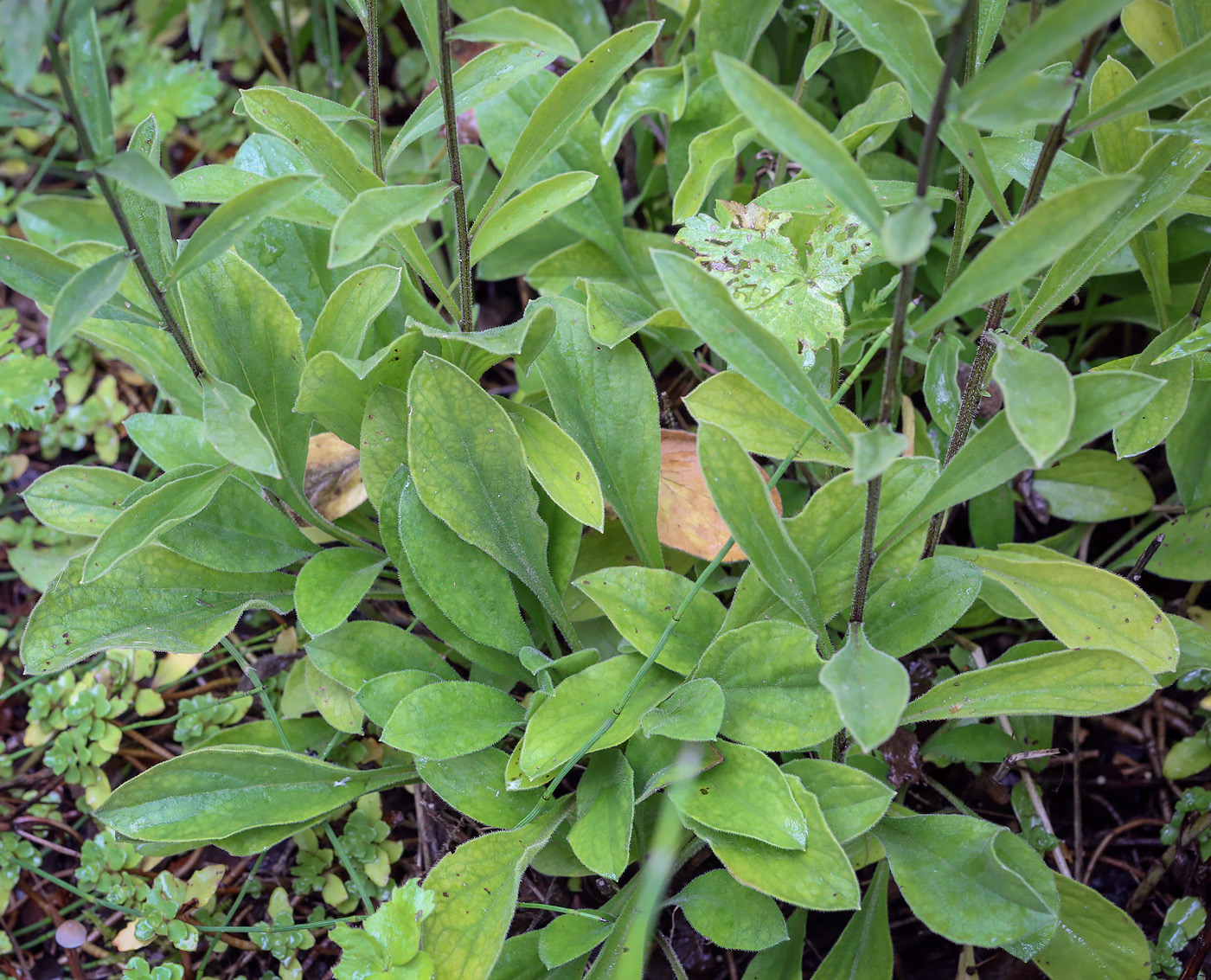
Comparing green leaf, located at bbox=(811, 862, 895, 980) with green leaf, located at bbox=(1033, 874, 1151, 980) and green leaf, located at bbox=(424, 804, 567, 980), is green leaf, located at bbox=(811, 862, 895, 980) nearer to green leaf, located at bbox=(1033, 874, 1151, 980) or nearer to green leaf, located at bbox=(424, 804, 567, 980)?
green leaf, located at bbox=(1033, 874, 1151, 980)

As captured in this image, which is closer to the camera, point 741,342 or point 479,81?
point 741,342

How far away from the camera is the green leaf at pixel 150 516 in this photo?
1.15 m

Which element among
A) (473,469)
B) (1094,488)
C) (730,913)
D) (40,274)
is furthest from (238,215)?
(1094,488)

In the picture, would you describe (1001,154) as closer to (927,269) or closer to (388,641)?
(927,269)

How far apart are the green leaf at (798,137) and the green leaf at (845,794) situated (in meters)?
0.68

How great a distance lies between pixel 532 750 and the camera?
1209mm

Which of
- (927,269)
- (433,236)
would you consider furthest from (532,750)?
(433,236)

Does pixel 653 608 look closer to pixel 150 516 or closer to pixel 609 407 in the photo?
pixel 609 407

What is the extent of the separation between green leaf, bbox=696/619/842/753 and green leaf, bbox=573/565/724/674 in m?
0.05

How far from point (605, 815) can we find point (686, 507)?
516 millimetres

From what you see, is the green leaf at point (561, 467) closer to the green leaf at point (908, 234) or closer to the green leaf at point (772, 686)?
the green leaf at point (772, 686)

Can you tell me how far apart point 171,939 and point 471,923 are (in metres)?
0.60

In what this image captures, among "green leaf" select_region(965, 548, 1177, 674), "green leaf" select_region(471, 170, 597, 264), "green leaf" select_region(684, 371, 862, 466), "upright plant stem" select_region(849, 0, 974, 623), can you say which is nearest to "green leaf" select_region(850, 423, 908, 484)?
"upright plant stem" select_region(849, 0, 974, 623)

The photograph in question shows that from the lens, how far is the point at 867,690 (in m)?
0.95
